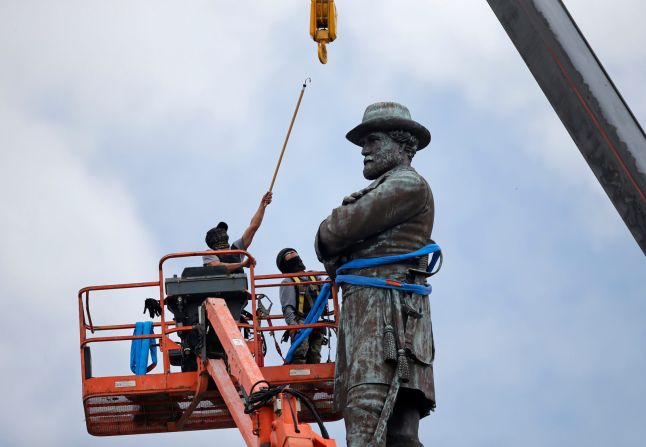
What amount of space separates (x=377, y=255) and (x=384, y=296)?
0.50 metres

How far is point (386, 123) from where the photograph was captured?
53.9 ft

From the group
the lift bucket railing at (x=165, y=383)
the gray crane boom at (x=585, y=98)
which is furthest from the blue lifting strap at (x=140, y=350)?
the gray crane boom at (x=585, y=98)

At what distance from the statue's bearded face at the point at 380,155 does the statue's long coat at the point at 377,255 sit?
0.16 metres

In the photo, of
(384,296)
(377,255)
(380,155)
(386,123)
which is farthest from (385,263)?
(386,123)

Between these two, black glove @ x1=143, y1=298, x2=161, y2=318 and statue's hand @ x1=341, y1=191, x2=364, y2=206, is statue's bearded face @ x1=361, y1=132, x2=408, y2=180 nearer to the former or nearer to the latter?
statue's hand @ x1=341, y1=191, x2=364, y2=206

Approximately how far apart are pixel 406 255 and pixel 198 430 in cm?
496

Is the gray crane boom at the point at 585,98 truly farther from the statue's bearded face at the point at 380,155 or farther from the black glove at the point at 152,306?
the black glove at the point at 152,306

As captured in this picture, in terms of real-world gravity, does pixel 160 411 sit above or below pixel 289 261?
below

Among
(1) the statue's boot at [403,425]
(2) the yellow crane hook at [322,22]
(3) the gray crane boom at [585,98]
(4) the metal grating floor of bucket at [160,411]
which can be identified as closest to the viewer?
(3) the gray crane boom at [585,98]

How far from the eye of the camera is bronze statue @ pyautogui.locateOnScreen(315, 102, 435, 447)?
49.9ft

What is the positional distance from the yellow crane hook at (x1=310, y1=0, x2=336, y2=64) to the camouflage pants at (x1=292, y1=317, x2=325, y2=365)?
3.46m

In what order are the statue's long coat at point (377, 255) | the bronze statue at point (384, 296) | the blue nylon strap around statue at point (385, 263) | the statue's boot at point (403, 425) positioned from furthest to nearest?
the blue nylon strap around statue at point (385, 263) → the statue's long coat at point (377, 255) → the statue's boot at point (403, 425) → the bronze statue at point (384, 296)

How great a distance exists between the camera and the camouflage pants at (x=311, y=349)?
19.0 meters

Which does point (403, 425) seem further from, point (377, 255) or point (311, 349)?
point (311, 349)
